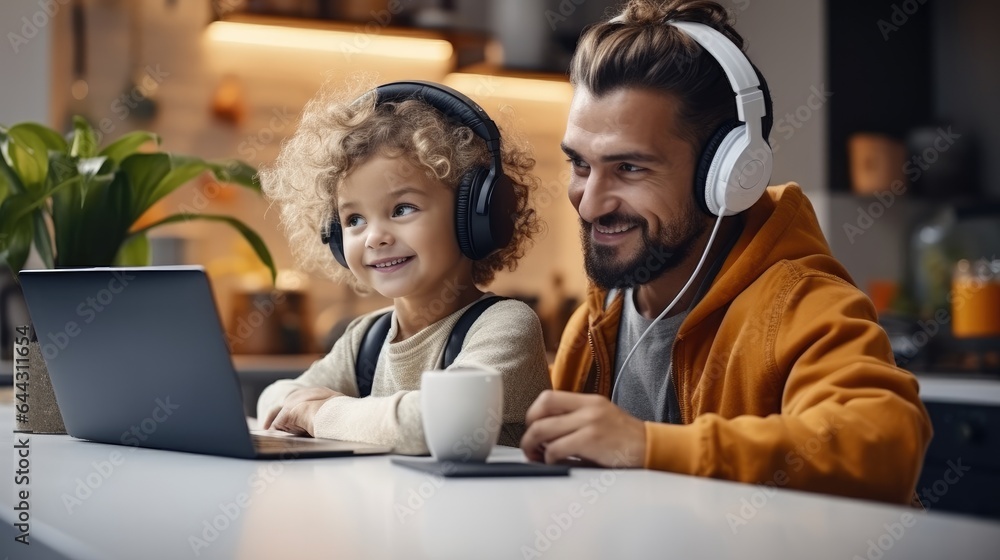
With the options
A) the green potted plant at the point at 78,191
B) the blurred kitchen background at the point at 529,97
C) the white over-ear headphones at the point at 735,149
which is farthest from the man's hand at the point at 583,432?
the blurred kitchen background at the point at 529,97

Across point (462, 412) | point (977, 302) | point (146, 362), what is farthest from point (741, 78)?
point (977, 302)

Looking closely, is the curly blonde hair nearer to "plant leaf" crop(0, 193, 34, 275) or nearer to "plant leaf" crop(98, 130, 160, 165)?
"plant leaf" crop(98, 130, 160, 165)

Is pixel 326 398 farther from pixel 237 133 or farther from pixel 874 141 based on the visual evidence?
pixel 237 133

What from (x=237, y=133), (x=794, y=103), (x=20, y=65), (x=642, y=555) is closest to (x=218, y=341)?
(x=642, y=555)

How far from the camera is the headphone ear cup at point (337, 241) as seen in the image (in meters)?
1.40

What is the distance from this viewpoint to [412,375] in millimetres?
1319

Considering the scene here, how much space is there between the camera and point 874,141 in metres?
3.45

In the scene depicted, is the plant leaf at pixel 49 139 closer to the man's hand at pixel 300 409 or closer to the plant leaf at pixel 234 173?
the plant leaf at pixel 234 173

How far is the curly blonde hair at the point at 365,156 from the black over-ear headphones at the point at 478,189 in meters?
0.02

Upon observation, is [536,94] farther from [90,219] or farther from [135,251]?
[90,219]

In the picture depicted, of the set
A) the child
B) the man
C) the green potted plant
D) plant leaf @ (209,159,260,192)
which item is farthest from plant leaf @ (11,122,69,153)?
the man

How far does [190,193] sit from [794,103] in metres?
2.18

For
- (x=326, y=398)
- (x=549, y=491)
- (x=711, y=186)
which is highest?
(x=711, y=186)

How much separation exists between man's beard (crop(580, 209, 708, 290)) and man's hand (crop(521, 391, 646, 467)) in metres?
0.45
